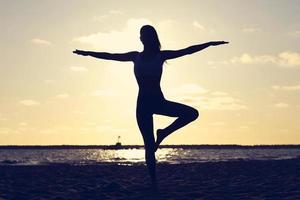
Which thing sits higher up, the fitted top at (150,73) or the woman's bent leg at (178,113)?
the fitted top at (150,73)

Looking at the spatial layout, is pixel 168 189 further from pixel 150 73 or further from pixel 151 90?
pixel 150 73

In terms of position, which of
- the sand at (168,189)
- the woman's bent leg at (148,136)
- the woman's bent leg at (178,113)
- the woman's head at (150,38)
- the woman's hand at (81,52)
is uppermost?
the woman's head at (150,38)

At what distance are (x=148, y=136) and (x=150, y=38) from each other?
2.20m

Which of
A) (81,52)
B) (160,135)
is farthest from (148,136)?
(81,52)

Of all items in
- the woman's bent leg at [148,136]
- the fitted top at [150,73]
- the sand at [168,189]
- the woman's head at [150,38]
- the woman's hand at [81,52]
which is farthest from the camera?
the woman's hand at [81,52]

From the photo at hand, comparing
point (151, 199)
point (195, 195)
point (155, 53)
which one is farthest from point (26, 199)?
point (155, 53)

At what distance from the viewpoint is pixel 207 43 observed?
10.5 meters

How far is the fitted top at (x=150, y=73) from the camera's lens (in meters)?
10.3

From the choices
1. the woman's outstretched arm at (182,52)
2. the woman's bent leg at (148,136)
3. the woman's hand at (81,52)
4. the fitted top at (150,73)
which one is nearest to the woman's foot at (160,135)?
the woman's bent leg at (148,136)

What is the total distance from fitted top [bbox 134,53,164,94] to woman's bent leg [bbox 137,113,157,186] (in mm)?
597

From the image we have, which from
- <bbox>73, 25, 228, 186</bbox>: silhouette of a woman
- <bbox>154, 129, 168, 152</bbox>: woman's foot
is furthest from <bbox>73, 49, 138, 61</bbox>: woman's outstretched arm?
<bbox>154, 129, 168, 152</bbox>: woman's foot

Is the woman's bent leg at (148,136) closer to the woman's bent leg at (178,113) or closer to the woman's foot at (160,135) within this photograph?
the woman's foot at (160,135)

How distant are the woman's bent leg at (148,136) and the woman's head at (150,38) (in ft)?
5.06

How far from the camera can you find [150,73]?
10.3m
